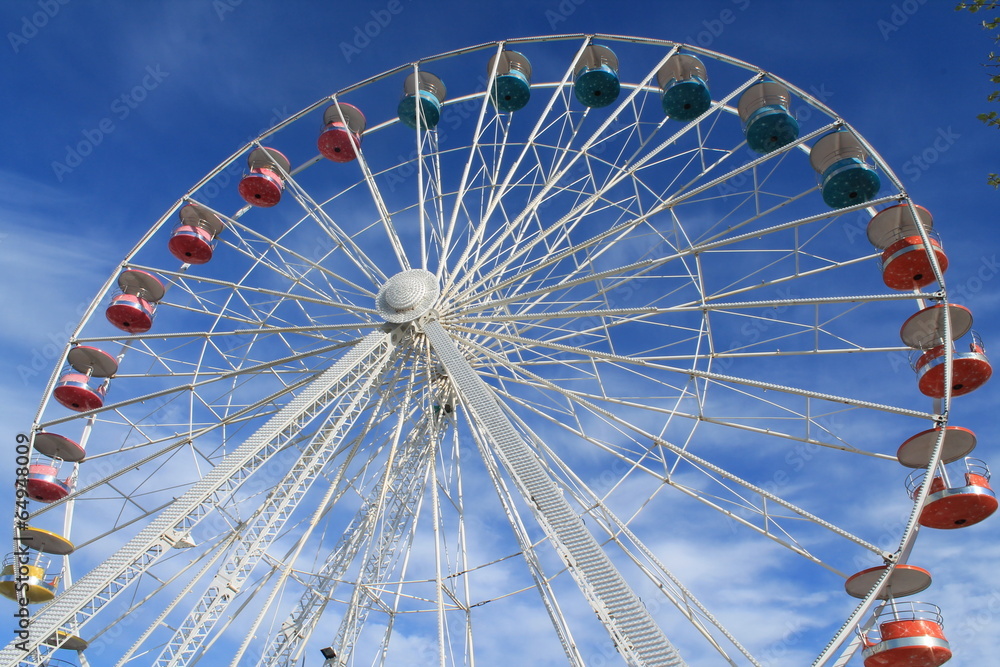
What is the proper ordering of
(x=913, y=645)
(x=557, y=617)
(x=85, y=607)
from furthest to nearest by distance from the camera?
(x=557, y=617), (x=913, y=645), (x=85, y=607)

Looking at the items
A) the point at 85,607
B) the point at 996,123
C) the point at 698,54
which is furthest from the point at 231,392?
the point at 996,123

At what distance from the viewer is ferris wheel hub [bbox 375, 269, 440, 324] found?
13.8 meters

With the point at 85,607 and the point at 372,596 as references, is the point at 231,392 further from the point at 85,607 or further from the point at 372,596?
the point at 85,607

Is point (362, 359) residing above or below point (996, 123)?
above

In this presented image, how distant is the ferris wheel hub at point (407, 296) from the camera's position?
45.4 ft

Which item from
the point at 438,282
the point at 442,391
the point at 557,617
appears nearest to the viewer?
the point at 557,617

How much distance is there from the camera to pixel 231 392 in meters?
15.8

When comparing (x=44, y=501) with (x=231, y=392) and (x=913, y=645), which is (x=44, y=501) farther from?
(x=913, y=645)

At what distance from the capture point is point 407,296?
14000mm

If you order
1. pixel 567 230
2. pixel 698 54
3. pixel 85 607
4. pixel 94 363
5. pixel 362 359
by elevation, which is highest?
pixel 698 54

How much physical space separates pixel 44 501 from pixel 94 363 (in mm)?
3194

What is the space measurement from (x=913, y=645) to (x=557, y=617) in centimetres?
527

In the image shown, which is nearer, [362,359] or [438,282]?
[362,359]

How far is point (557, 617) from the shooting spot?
1217cm
